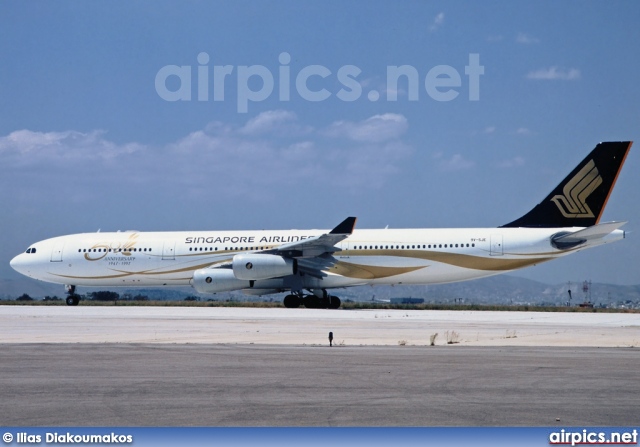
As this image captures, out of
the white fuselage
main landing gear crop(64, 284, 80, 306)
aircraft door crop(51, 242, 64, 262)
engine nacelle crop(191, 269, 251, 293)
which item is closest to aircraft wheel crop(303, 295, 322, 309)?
the white fuselage

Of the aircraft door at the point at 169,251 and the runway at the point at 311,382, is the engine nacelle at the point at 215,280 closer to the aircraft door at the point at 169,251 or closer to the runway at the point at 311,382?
the aircraft door at the point at 169,251

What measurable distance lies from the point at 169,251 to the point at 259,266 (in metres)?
6.67

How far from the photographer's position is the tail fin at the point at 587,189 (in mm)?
37125

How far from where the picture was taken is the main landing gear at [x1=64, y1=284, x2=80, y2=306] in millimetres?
43562

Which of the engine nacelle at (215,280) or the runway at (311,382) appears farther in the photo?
the engine nacelle at (215,280)

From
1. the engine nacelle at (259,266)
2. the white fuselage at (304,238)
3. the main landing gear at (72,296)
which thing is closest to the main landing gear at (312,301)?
the white fuselage at (304,238)

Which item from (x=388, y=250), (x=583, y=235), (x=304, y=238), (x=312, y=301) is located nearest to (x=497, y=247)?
(x=583, y=235)

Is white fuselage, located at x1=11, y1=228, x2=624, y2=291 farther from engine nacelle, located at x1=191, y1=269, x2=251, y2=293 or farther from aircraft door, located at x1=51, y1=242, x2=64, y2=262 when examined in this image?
→ engine nacelle, located at x1=191, y1=269, x2=251, y2=293

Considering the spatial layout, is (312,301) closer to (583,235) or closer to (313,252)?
(313,252)

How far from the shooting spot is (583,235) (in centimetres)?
3481

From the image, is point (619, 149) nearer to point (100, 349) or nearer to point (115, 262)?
point (115, 262)

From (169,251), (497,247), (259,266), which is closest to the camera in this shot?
(259,266)

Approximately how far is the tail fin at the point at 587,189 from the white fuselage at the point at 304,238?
1.18 metres

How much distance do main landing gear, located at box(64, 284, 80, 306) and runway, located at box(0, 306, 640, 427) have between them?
2530cm
